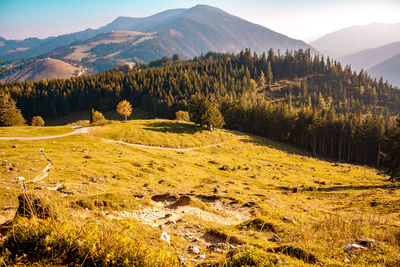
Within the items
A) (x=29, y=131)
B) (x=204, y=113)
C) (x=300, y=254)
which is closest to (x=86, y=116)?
(x=29, y=131)

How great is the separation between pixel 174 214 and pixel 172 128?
69831 mm

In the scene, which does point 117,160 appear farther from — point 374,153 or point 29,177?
point 374,153

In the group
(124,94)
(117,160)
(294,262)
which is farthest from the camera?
(124,94)

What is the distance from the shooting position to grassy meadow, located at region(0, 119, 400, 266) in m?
5.11

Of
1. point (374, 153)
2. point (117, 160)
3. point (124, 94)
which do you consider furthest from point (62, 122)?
point (374, 153)

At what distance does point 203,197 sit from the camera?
27.2 metres

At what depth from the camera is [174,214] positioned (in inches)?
754

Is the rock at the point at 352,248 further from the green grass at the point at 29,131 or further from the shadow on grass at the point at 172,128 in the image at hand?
the shadow on grass at the point at 172,128

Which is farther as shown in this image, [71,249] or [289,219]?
[289,219]

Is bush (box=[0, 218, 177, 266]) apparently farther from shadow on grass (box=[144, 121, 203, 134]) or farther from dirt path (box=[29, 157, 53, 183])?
shadow on grass (box=[144, 121, 203, 134])

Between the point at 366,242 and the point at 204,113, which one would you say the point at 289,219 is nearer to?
the point at 366,242

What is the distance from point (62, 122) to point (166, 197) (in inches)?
6893

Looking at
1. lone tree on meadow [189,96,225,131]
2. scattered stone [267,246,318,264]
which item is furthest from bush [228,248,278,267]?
lone tree on meadow [189,96,225,131]

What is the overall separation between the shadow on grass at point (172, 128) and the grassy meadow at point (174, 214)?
14526 millimetres
